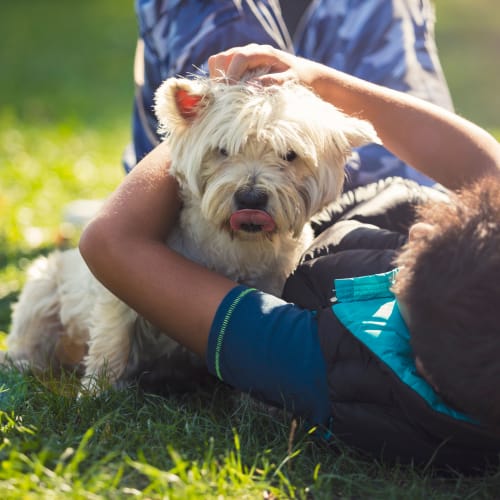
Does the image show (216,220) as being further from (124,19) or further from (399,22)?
(124,19)

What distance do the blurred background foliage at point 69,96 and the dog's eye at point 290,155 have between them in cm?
192

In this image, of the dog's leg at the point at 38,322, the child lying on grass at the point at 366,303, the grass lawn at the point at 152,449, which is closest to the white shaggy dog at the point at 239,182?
the child lying on grass at the point at 366,303

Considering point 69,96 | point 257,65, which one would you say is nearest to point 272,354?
point 257,65

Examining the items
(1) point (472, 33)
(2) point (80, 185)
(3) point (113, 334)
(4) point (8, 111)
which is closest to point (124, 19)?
(1) point (472, 33)

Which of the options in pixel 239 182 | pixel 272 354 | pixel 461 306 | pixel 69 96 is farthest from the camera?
pixel 69 96

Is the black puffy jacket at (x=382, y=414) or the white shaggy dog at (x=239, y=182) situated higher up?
the white shaggy dog at (x=239, y=182)

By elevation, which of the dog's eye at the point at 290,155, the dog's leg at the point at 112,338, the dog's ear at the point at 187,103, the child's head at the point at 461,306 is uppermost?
the dog's ear at the point at 187,103

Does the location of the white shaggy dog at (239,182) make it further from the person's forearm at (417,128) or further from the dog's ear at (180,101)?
the person's forearm at (417,128)

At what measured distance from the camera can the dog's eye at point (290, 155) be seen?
8.55ft

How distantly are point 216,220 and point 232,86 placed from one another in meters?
0.42

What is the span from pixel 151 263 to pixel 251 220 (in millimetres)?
338

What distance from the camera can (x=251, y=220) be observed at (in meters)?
2.58

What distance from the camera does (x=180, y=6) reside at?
11.9 feet

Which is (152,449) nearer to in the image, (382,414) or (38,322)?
(382,414)
